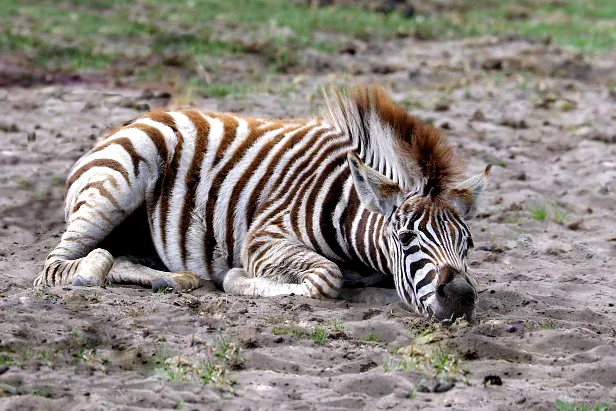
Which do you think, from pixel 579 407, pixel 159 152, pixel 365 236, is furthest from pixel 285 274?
pixel 579 407

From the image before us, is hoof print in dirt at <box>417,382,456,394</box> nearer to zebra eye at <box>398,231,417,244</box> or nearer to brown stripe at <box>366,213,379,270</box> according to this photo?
zebra eye at <box>398,231,417,244</box>

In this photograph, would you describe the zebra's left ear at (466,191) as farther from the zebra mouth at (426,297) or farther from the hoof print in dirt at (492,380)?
the hoof print in dirt at (492,380)

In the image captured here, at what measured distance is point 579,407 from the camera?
4.16 m

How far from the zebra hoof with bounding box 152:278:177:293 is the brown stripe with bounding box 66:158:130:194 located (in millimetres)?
836

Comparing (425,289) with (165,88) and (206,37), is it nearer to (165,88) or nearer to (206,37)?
(165,88)

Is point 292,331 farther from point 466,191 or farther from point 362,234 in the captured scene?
point 466,191

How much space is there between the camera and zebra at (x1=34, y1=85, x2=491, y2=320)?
5430 millimetres

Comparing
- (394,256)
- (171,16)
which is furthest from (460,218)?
(171,16)

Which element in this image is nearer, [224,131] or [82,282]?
[82,282]

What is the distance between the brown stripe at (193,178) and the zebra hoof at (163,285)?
0.54 m

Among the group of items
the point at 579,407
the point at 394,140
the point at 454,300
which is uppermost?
the point at 394,140

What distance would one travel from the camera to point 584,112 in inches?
464

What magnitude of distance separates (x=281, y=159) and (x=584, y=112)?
6410 mm

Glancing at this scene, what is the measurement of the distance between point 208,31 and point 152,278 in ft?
33.4
